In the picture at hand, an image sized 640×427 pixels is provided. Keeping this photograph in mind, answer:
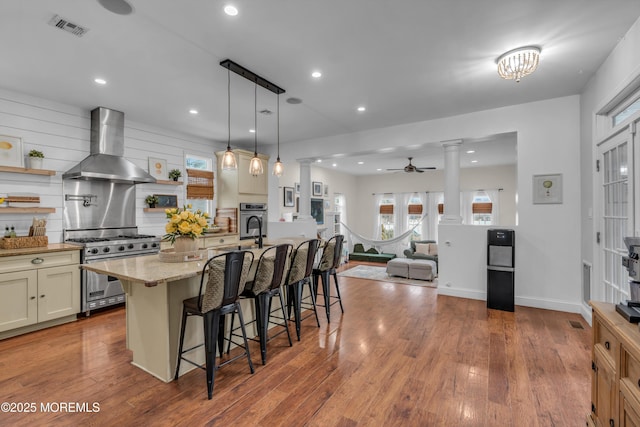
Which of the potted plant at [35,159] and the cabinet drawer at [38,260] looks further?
the potted plant at [35,159]

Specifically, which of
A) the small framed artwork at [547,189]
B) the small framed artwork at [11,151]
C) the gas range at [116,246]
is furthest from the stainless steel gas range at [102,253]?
the small framed artwork at [547,189]

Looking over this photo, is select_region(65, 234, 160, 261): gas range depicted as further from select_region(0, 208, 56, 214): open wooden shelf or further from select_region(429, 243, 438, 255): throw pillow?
select_region(429, 243, 438, 255): throw pillow

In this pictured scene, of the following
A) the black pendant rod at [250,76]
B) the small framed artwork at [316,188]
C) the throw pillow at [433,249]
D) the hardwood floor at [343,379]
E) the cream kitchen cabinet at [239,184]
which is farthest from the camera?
the small framed artwork at [316,188]

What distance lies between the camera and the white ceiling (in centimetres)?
221

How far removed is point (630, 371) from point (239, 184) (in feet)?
17.3

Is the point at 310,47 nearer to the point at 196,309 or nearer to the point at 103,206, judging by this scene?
the point at 196,309

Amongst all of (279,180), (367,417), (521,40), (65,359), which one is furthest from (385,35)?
(279,180)

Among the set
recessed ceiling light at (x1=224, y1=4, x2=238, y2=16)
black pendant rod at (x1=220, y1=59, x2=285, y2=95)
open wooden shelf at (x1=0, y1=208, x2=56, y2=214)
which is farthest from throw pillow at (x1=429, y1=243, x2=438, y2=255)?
open wooden shelf at (x1=0, y1=208, x2=56, y2=214)

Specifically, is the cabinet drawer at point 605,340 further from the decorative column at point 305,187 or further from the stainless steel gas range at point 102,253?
the decorative column at point 305,187

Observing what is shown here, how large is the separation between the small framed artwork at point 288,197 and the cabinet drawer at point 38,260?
13.5ft

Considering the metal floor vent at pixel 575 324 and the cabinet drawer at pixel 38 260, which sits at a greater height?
the cabinet drawer at pixel 38 260

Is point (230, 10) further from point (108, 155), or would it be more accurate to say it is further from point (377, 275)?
point (377, 275)

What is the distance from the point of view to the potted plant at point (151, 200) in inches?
190

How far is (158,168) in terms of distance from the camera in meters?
4.95
